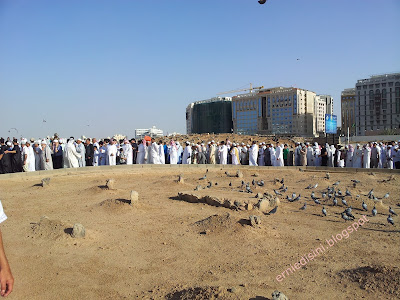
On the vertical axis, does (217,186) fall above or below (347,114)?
below

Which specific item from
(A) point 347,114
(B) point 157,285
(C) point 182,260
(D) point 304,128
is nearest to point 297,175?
(C) point 182,260

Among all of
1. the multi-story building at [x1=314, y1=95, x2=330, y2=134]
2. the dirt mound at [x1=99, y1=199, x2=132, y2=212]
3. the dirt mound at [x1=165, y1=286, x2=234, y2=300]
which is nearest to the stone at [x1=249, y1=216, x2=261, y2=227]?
the dirt mound at [x1=165, y1=286, x2=234, y2=300]

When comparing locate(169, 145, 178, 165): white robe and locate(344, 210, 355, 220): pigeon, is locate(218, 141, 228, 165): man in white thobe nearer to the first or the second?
locate(169, 145, 178, 165): white robe

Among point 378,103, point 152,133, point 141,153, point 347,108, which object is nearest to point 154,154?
point 141,153

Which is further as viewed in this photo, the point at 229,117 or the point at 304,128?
the point at 229,117

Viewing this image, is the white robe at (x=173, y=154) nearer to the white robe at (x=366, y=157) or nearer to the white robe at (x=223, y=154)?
the white robe at (x=223, y=154)

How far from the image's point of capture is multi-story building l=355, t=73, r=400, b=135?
3260 inches

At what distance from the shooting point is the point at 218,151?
60.8ft

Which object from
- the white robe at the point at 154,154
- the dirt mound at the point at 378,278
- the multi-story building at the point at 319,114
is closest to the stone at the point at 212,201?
the dirt mound at the point at 378,278

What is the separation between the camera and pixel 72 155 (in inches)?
584

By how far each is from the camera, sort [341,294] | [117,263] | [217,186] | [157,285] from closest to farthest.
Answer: [341,294] → [157,285] → [117,263] → [217,186]

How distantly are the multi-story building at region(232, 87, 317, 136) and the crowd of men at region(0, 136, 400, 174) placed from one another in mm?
77716

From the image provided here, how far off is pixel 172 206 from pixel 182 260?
10.3 ft

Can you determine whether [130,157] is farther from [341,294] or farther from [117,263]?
[341,294]
